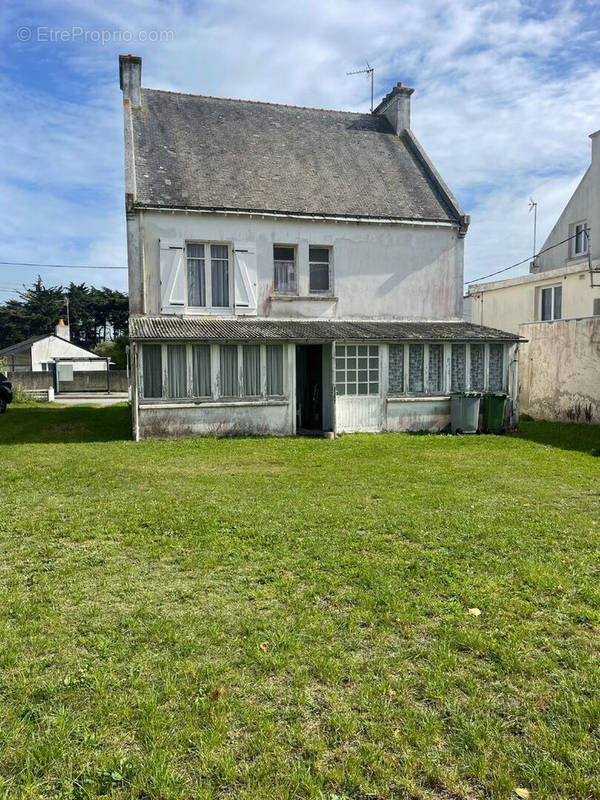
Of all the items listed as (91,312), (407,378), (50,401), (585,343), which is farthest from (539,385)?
(91,312)

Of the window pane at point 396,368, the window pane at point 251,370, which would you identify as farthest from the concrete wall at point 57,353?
the window pane at point 396,368

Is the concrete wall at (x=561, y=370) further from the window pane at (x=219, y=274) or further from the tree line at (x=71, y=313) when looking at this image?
the tree line at (x=71, y=313)

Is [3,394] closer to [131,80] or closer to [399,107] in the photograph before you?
[131,80]

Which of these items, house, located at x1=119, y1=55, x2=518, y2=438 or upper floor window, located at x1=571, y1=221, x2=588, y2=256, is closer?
house, located at x1=119, y1=55, x2=518, y2=438

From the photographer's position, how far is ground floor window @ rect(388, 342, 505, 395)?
15.6 meters

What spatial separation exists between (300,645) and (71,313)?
7405 cm

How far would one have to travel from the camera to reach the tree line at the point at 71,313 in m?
67.7

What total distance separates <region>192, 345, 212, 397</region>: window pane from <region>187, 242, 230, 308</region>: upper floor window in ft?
7.12

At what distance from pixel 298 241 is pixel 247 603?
1372 centimetres

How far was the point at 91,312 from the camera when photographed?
72438 mm

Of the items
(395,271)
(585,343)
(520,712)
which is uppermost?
(395,271)

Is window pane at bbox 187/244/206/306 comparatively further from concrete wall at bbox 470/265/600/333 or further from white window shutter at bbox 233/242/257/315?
concrete wall at bbox 470/265/600/333

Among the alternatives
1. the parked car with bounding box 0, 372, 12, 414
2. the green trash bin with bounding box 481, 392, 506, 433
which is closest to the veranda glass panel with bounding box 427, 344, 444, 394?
the green trash bin with bounding box 481, 392, 506, 433

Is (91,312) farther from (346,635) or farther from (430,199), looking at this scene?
(346,635)
